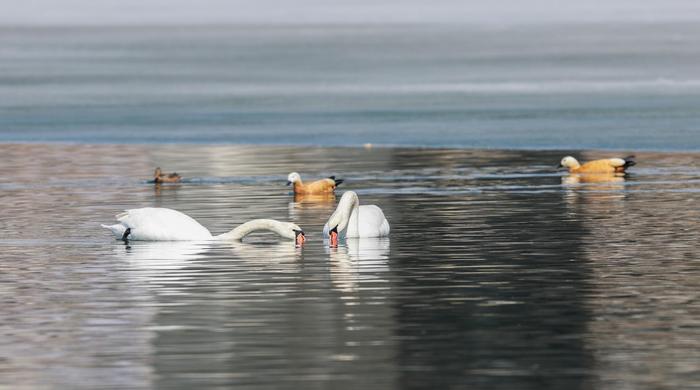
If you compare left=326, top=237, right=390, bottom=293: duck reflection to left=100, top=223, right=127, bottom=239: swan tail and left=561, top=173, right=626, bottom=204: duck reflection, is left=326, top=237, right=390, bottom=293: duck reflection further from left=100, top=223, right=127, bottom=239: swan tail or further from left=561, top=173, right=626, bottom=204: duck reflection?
left=561, top=173, right=626, bottom=204: duck reflection

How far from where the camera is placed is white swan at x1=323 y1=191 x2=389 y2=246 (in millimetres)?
19953

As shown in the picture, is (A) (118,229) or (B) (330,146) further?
(B) (330,146)

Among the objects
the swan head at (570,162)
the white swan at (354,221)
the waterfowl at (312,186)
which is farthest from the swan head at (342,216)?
the swan head at (570,162)

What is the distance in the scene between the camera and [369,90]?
49.3 m

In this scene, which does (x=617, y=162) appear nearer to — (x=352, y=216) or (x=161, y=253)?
(x=352, y=216)

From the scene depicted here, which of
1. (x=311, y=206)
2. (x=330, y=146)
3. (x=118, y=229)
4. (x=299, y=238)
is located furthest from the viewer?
(x=330, y=146)

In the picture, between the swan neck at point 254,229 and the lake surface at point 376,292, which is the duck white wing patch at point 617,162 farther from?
the swan neck at point 254,229

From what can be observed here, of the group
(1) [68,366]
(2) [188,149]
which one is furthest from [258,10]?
(1) [68,366]

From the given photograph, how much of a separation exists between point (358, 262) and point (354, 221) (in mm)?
2467

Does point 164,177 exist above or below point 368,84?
below

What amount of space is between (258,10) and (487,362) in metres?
109

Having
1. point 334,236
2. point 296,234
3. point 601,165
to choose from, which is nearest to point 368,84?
point 601,165

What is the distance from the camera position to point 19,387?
36.8 ft

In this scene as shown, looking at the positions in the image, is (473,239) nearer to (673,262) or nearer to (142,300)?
(673,262)
